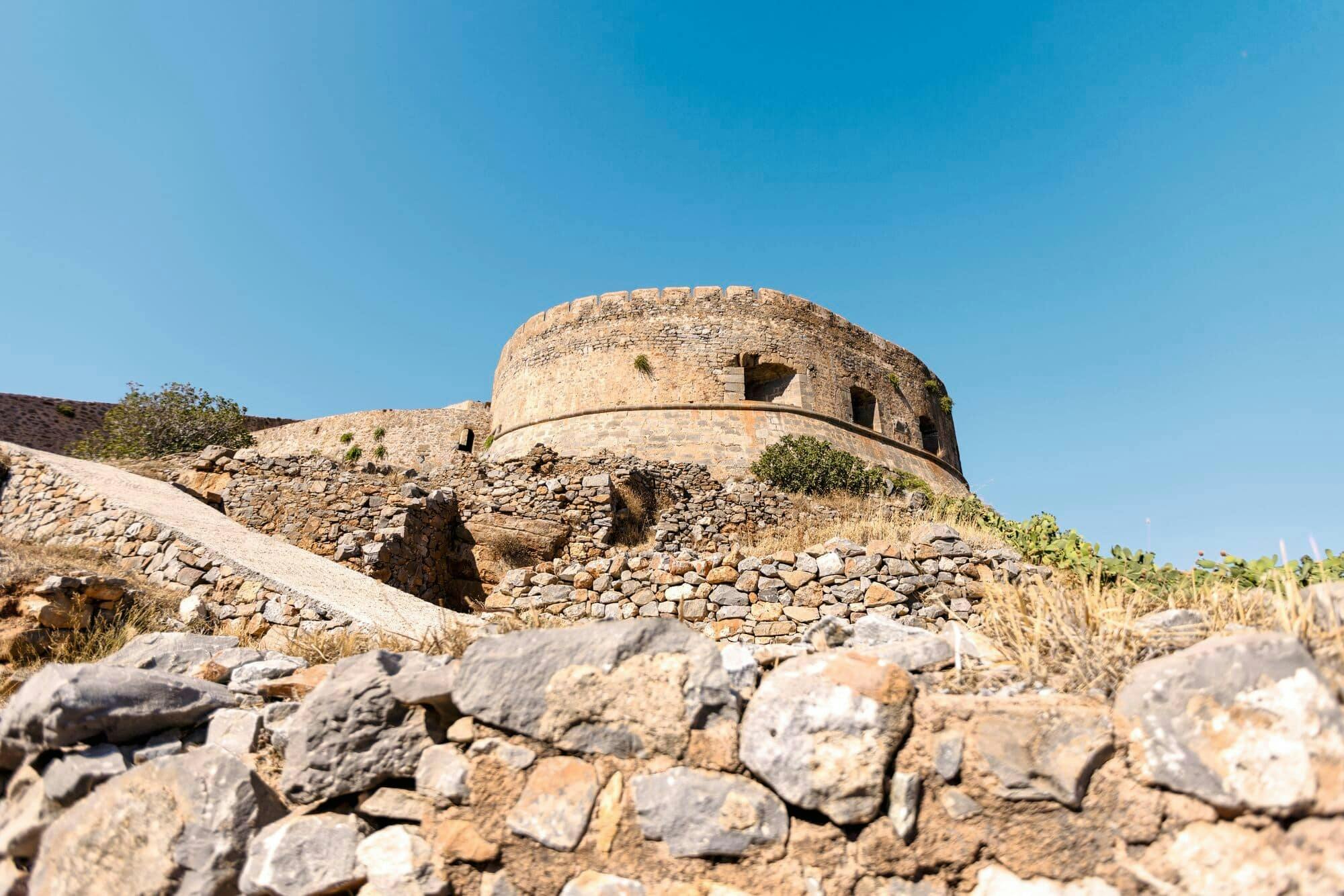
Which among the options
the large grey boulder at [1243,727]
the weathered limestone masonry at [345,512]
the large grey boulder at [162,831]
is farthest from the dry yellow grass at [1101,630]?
the weathered limestone masonry at [345,512]

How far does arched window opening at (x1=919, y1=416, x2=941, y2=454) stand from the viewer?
759 inches

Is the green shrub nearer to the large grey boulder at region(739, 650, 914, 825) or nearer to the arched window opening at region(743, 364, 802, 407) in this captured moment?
the arched window opening at region(743, 364, 802, 407)

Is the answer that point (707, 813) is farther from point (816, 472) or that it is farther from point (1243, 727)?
point (816, 472)

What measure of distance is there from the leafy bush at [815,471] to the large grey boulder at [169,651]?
10488mm

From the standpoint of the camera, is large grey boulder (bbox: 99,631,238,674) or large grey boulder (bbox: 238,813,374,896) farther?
large grey boulder (bbox: 99,631,238,674)

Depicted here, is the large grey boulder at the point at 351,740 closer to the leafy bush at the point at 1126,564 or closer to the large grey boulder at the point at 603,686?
the large grey boulder at the point at 603,686

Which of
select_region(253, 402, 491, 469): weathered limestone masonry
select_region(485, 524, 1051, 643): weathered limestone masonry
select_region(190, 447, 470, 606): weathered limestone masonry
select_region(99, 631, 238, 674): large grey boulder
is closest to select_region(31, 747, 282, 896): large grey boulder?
select_region(99, 631, 238, 674): large grey boulder

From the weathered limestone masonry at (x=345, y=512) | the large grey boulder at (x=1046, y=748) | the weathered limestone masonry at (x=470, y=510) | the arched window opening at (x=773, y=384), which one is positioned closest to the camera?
the large grey boulder at (x=1046, y=748)

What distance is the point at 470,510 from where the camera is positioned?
996 centimetres

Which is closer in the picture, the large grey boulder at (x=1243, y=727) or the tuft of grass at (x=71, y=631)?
the large grey boulder at (x=1243, y=727)

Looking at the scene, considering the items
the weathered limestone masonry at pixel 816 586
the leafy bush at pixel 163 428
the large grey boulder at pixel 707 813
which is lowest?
the large grey boulder at pixel 707 813

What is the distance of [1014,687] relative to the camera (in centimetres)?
233

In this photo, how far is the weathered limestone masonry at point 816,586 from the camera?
5.98 meters

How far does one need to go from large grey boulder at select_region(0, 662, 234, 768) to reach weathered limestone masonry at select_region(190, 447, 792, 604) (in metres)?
4.87
